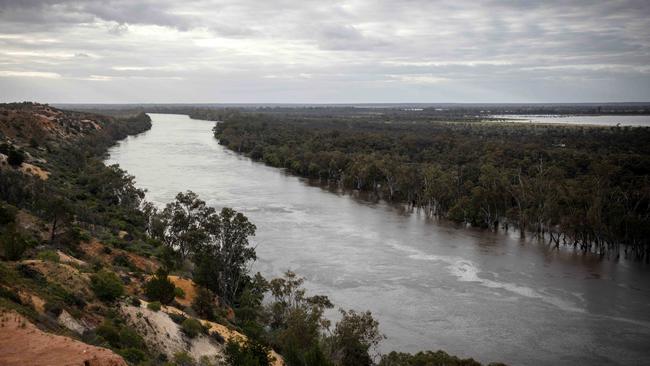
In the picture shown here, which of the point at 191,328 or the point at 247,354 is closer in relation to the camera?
the point at 247,354

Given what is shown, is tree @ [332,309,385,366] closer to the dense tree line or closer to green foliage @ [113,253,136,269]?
green foliage @ [113,253,136,269]

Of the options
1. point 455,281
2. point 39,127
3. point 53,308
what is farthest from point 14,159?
point 455,281

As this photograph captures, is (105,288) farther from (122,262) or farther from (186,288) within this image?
(186,288)

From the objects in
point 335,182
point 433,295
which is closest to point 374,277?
point 433,295

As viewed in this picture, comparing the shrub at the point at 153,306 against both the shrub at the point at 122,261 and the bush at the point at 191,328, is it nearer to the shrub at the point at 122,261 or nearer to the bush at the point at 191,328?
the bush at the point at 191,328

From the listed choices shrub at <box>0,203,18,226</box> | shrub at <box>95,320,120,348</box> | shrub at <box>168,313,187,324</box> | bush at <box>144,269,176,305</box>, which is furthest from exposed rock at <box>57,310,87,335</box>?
shrub at <box>0,203,18,226</box>

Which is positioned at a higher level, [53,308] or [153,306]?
[53,308]

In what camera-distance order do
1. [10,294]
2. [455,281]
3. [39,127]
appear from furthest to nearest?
[39,127] → [455,281] → [10,294]
